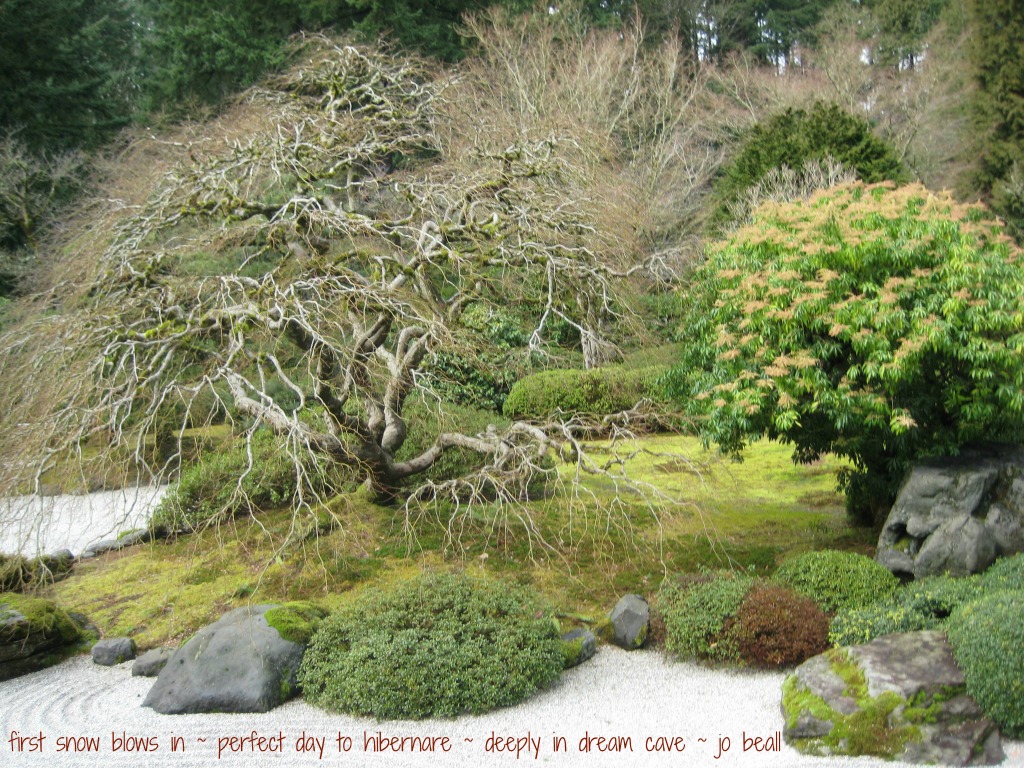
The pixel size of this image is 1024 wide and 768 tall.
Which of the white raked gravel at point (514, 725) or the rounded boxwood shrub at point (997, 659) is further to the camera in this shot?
the white raked gravel at point (514, 725)

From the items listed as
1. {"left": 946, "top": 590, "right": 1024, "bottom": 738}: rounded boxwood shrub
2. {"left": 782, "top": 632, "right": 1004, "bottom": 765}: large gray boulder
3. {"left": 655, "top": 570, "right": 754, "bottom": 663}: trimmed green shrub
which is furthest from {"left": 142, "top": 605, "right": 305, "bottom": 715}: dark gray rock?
{"left": 946, "top": 590, "right": 1024, "bottom": 738}: rounded boxwood shrub

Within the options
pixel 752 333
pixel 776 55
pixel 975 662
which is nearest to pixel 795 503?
pixel 752 333

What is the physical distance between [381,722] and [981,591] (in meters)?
3.81

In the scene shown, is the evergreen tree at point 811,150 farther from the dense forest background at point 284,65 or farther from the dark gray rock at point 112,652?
the dark gray rock at point 112,652

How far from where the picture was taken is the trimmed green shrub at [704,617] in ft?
17.7

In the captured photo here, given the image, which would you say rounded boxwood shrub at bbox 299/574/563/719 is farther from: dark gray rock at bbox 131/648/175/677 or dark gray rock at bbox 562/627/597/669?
dark gray rock at bbox 131/648/175/677

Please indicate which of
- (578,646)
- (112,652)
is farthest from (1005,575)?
(112,652)

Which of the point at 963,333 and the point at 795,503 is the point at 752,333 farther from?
the point at 795,503

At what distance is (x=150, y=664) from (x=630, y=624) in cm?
345

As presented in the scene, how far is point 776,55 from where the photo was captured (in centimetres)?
2675

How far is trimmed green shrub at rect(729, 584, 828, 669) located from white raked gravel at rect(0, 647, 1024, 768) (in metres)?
0.15

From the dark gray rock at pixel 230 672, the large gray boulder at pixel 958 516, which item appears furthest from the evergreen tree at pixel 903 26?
the dark gray rock at pixel 230 672

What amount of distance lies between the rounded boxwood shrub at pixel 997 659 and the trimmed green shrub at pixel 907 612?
0.41m

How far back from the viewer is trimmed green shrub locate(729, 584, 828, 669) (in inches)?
208
